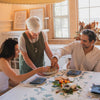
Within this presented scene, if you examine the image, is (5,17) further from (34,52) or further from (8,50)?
(8,50)

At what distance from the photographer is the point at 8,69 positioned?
62.9 inches

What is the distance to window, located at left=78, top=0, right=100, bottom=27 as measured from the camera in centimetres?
326

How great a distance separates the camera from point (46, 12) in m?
3.59

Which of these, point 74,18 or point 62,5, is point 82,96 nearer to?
point 74,18

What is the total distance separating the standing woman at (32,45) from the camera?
208 centimetres

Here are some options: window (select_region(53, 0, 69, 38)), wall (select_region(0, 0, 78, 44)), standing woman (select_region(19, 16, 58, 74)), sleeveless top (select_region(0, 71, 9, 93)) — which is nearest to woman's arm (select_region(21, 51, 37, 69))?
standing woman (select_region(19, 16, 58, 74))

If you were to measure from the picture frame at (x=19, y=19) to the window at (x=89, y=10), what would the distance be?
1292 millimetres

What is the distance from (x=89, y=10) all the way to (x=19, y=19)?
63.6 inches

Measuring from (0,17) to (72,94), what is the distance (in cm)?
290

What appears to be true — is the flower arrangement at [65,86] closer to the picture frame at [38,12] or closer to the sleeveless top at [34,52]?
the sleeveless top at [34,52]

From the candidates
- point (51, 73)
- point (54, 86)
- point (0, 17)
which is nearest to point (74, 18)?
point (0, 17)

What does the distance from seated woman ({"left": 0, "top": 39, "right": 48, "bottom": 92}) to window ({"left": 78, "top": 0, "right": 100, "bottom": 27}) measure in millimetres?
2020

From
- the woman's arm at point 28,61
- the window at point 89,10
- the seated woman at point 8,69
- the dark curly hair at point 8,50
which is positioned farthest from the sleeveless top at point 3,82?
the window at point 89,10

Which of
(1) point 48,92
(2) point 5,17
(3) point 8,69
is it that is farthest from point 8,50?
(2) point 5,17
